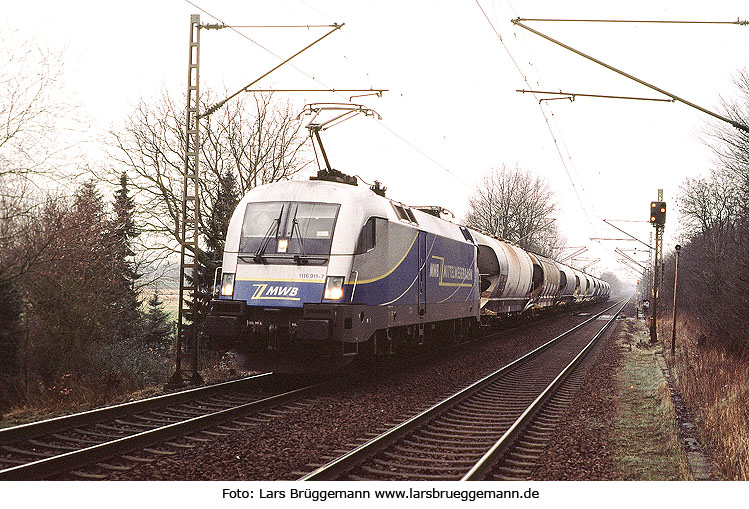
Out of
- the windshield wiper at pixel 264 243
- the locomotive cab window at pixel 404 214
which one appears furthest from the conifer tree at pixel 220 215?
the windshield wiper at pixel 264 243

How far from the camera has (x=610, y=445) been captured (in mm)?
8555

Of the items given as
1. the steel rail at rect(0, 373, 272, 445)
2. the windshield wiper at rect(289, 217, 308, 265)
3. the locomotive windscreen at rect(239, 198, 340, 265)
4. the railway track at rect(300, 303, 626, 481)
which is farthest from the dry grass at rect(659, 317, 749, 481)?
the steel rail at rect(0, 373, 272, 445)

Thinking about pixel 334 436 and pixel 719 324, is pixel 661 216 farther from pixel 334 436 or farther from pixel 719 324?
pixel 334 436

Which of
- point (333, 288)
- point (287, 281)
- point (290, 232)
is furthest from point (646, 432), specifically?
point (290, 232)

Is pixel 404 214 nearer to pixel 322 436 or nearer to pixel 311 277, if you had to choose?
pixel 311 277

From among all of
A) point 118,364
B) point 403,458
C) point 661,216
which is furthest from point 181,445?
point 661,216

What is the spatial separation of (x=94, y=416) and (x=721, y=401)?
28.2ft

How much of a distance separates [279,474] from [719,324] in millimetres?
14154

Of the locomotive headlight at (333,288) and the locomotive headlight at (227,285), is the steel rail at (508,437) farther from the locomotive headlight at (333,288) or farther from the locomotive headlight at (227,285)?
the locomotive headlight at (227,285)

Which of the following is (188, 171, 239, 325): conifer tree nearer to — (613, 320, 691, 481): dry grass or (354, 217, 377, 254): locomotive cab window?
(354, 217, 377, 254): locomotive cab window

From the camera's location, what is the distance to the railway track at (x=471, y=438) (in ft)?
22.5

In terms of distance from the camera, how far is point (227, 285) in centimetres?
1168

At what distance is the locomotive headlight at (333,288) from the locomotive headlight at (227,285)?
5.45 ft

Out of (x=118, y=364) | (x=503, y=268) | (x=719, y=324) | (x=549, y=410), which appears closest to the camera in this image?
(x=549, y=410)
